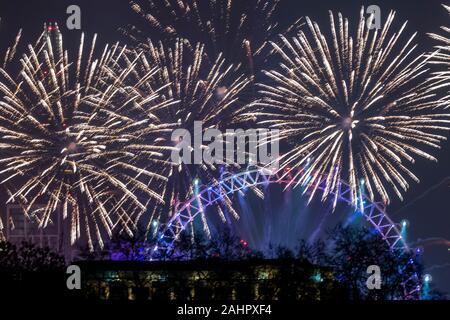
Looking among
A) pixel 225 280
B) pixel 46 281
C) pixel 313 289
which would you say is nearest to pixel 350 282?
pixel 313 289

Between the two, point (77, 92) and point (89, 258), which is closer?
point (77, 92)

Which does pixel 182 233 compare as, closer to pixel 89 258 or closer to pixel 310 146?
pixel 89 258

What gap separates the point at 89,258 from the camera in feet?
300

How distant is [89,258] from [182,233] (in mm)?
9096

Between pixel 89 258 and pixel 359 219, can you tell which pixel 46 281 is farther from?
pixel 359 219

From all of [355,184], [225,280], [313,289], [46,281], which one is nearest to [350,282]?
[313,289]

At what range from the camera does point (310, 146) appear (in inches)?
3514

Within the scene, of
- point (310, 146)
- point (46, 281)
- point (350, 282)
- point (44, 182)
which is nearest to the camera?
point (46, 281)

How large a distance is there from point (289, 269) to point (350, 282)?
20.3 ft

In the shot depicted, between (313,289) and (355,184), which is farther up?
(355,184)

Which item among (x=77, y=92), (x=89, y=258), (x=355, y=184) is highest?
(x=77, y=92)
